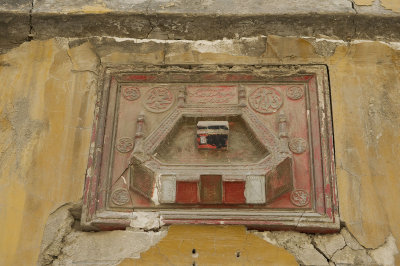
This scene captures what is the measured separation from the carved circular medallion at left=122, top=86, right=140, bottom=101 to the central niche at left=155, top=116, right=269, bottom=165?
1.46 ft

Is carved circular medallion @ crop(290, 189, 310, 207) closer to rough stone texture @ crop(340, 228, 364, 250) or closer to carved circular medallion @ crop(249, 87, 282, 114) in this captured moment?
rough stone texture @ crop(340, 228, 364, 250)

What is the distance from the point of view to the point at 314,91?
357cm

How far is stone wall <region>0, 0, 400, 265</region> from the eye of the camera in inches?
119

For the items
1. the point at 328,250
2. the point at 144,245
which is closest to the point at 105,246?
the point at 144,245

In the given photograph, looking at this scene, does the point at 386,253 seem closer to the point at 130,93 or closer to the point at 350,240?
the point at 350,240

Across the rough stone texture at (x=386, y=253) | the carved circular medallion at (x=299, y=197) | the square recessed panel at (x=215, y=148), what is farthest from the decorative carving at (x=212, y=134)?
the rough stone texture at (x=386, y=253)

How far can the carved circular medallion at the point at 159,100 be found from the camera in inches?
140

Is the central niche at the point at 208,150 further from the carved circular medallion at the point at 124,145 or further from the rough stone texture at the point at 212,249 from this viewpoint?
the rough stone texture at the point at 212,249

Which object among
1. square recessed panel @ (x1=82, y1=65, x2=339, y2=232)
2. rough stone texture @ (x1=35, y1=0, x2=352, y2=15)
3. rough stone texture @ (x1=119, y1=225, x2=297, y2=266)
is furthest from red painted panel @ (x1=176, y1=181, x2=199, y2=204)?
rough stone texture @ (x1=35, y1=0, x2=352, y2=15)

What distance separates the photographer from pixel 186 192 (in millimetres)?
3129

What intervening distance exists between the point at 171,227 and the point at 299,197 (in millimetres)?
920

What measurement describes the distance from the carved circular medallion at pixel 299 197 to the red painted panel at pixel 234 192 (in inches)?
14.5

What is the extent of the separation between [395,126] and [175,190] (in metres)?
→ 1.72

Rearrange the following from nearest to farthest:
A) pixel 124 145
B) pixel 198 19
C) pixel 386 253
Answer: pixel 386 253 < pixel 124 145 < pixel 198 19
